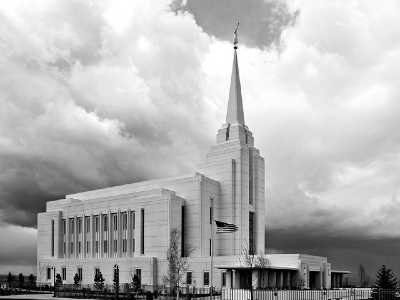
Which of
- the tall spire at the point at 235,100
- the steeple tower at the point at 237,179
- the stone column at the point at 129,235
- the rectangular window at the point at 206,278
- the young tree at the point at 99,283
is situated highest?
the tall spire at the point at 235,100

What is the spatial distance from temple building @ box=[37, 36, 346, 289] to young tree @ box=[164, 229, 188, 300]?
1.08m

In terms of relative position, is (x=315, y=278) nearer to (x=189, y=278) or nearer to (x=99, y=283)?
(x=189, y=278)

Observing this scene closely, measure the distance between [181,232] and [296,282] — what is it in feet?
65.1

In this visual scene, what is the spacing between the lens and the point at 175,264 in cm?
7700

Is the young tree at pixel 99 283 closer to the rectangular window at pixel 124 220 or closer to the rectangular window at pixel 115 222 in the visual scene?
the rectangular window at pixel 124 220

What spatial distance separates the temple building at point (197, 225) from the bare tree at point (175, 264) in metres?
1.06

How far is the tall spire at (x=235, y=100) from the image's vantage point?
308 feet

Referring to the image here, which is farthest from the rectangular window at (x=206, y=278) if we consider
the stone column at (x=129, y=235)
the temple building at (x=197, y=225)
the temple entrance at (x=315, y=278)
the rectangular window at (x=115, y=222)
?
Result: the rectangular window at (x=115, y=222)

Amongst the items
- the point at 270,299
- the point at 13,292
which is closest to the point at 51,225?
the point at 13,292

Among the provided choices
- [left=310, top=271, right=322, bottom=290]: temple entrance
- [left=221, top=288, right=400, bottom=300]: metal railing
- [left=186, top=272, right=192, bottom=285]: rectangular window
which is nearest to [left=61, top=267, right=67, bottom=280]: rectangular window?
[left=186, top=272, right=192, bottom=285]: rectangular window

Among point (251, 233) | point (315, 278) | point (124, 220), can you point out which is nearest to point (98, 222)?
point (124, 220)

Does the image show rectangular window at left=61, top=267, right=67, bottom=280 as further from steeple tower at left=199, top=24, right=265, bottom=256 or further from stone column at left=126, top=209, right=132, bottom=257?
steeple tower at left=199, top=24, right=265, bottom=256

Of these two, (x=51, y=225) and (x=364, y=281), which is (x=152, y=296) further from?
(x=364, y=281)

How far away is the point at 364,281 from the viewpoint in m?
116
